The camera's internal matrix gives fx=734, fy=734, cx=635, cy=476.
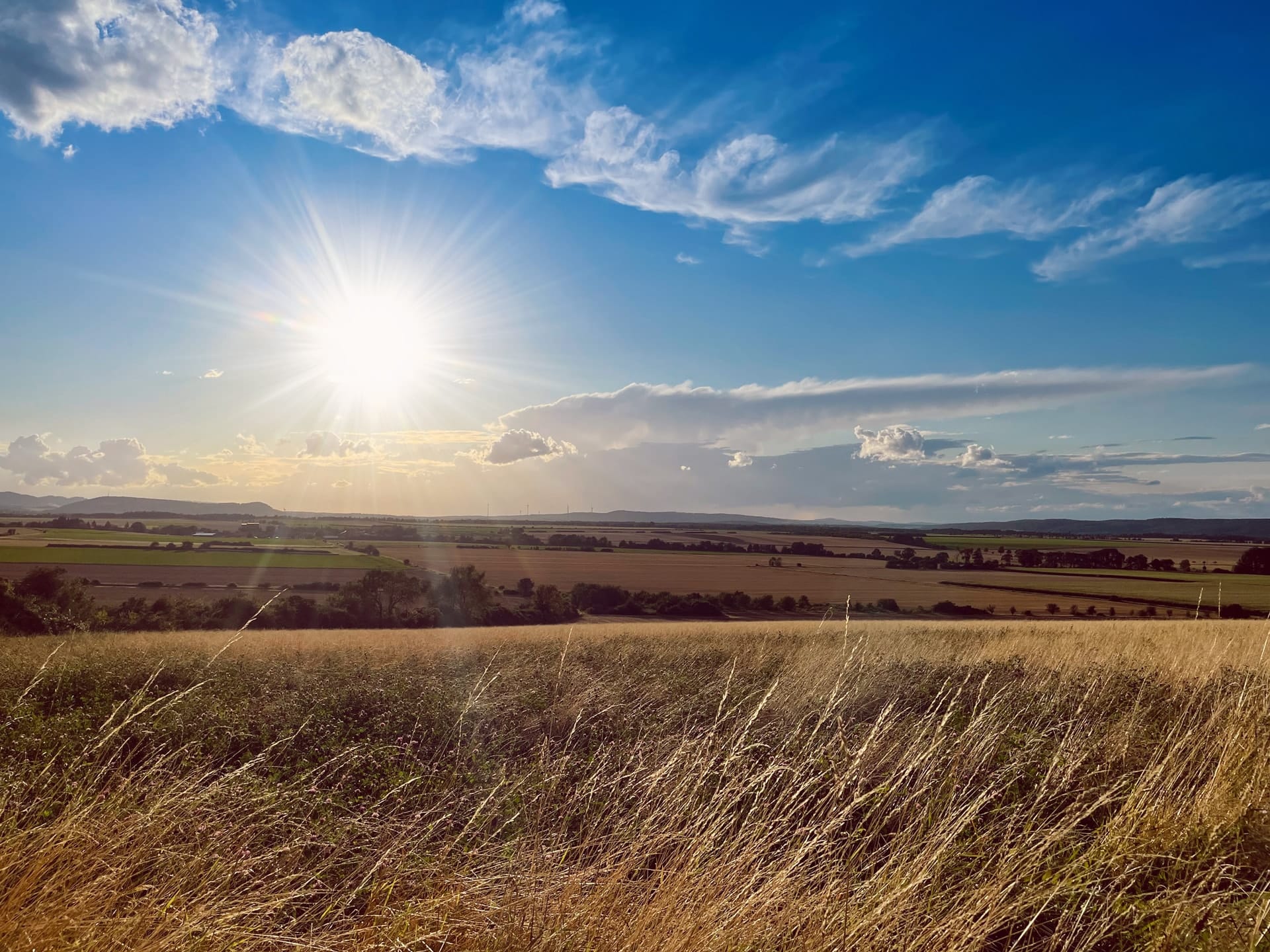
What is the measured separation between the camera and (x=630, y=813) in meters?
4.94

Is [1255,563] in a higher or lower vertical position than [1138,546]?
higher

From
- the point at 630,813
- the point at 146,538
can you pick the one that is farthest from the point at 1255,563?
the point at 146,538

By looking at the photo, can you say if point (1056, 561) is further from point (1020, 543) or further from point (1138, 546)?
point (1020, 543)

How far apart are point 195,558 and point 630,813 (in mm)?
81804

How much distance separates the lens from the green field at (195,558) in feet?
214

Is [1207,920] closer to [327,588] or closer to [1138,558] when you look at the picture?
[327,588]

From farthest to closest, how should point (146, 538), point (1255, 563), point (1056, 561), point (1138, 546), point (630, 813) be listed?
point (1138, 546)
point (146, 538)
point (1056, 561)
point (1255, 563)
point (630, 813)

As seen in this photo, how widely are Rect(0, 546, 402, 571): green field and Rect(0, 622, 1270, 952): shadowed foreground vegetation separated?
61583 mm

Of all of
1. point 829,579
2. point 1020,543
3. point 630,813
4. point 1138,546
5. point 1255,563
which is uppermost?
point 630,813

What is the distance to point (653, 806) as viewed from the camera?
15.7ft

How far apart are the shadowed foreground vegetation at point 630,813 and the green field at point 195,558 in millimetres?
61583

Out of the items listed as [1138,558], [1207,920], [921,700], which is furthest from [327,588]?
[1138,558]

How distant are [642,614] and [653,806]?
188 ft

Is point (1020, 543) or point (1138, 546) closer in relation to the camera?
point (1138, 546)
